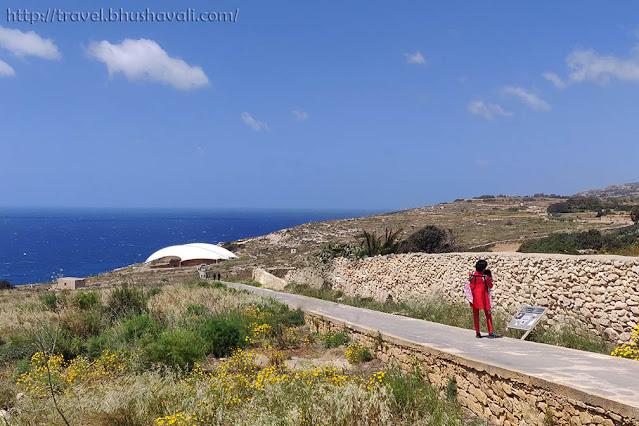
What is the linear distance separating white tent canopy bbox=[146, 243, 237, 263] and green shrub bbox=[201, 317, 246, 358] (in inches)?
1331

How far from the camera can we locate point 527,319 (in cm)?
823

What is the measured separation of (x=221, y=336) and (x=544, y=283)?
6.73 metres

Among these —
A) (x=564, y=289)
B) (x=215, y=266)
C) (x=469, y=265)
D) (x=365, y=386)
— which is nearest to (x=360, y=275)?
(x=469, y=265)

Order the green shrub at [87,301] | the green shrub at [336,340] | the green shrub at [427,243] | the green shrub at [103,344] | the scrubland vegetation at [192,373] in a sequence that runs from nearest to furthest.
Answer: the scrubland vegetation at [192,373]
the green shrub at [103,344]
the green shrub at [336,340]
the green shrub at [87,301]
the green shrub at [427,243]

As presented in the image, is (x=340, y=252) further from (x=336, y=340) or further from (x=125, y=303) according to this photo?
(x=336, y=340)

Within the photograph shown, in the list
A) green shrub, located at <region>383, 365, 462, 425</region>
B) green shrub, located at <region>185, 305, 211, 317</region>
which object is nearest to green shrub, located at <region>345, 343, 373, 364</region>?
green shrub, located at <region>383, 365, 462, 425</region>

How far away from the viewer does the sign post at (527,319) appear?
797 centimetres

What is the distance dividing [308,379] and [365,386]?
733 millimetres

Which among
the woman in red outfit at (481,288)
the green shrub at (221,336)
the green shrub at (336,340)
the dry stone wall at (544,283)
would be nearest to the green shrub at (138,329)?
the green shrub at (221,336)

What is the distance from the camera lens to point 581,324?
865 centimetres

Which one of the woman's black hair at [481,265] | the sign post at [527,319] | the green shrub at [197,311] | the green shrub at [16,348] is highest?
the woman's black hair at [481,265]

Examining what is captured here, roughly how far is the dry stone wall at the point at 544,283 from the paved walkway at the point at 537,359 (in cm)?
178

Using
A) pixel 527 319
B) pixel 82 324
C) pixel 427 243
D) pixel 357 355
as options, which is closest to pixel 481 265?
pixel 527 319

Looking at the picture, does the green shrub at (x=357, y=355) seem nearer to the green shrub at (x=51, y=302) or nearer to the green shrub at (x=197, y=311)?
the green shrub at (x=197, y=311)
